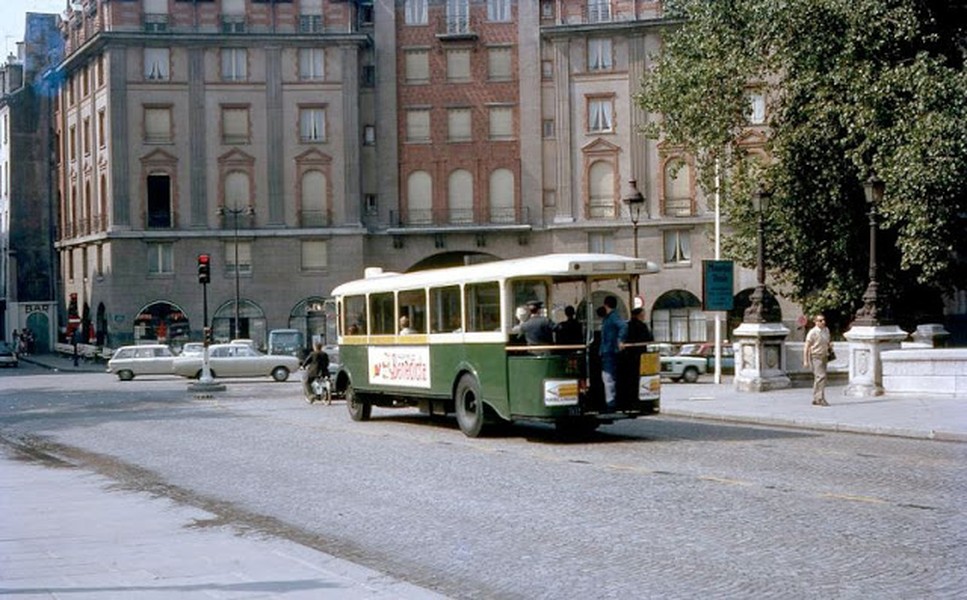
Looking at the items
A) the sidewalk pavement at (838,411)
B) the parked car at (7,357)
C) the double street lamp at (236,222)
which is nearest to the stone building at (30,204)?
the parked car at (7,357)

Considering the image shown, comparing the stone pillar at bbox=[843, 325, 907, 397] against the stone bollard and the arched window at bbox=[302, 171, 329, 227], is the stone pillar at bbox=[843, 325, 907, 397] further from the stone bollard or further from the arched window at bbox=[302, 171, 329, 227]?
the arched window at bbox=[302, 171, 329, 227]

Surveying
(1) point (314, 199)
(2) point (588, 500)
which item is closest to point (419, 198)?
(1) point (314, 199)

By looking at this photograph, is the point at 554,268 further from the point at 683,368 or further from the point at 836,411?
the point at 683,368

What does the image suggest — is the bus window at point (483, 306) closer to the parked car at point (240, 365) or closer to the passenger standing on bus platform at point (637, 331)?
the passenger standing on bus platform at point (637, 331)

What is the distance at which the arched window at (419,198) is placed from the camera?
240 ft

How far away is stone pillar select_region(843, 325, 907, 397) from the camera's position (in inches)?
1129

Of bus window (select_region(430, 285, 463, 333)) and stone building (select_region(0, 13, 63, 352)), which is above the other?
stone building (select_region(0, 13, 63, 352))

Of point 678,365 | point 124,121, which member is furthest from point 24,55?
point 678,365

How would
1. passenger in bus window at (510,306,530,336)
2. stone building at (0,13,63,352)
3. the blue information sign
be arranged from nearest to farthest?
passenger in bus window at (510,306,530,336) → the blue information sign → stone building at (0,13,63,352)

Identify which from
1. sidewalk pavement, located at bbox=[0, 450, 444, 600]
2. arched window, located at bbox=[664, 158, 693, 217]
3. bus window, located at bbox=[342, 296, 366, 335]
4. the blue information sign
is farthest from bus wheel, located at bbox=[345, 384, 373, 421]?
arched window, located at bbox=[664, 158, 693, 217]

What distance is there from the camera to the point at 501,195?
73.1 meters

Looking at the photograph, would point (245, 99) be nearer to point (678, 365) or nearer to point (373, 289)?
point (678, 365)

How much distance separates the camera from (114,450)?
2170cm

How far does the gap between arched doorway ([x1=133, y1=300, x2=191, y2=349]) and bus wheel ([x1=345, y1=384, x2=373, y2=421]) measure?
150 feet
